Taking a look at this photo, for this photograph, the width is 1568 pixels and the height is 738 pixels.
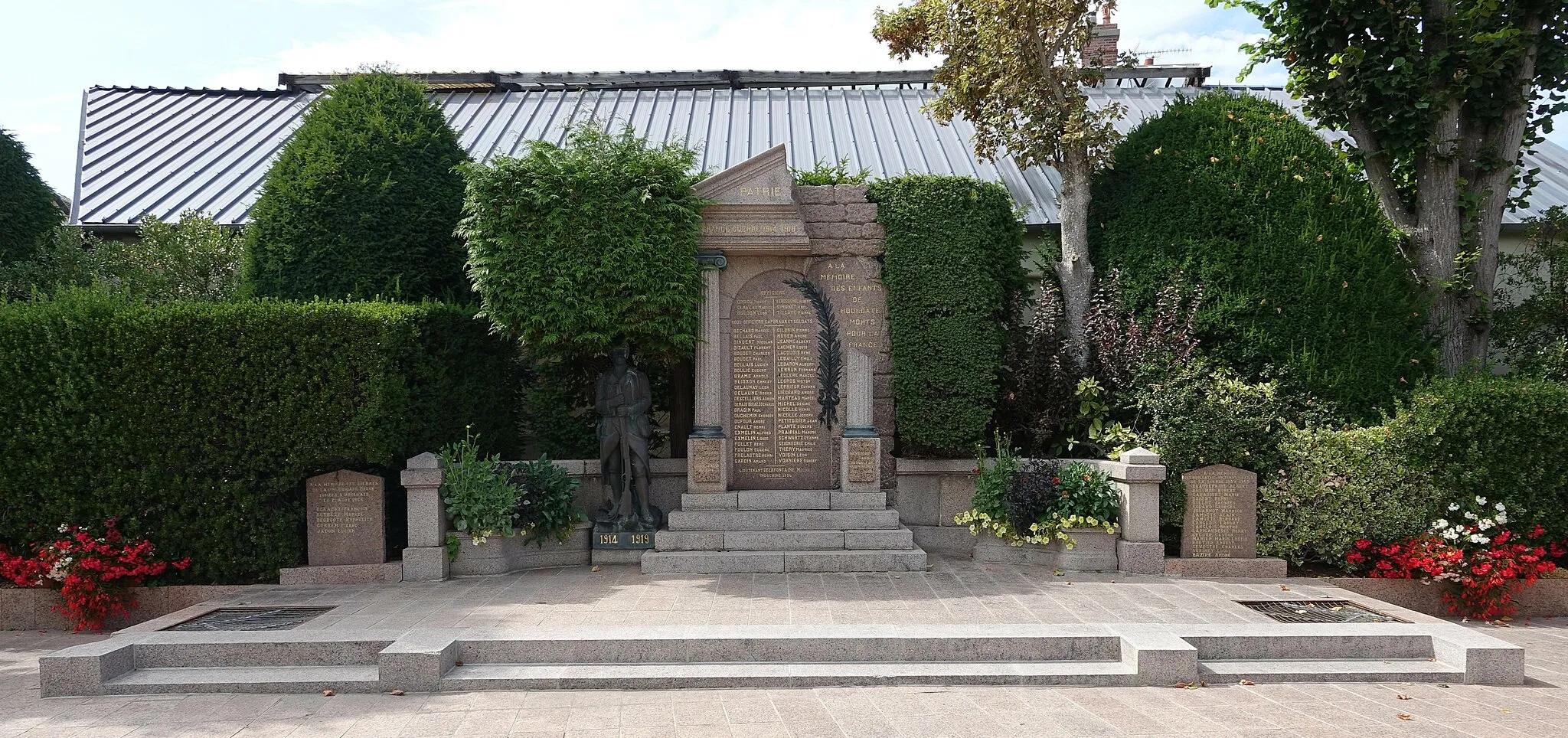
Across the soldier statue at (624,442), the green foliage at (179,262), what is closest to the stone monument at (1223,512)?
the soldier statue at (624,442)

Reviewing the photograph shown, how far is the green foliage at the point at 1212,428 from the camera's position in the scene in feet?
29.1

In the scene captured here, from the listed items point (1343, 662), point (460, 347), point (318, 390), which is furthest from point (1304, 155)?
point (318, 390)

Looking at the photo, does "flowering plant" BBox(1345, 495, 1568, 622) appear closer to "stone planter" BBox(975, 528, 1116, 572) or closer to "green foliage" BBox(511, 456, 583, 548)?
"stone planter" BBox(975, 528, 1116, 572)

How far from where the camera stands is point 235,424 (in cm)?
816

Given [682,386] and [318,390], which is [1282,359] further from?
[318,390]

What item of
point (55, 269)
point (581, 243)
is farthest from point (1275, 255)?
point (55, 269)

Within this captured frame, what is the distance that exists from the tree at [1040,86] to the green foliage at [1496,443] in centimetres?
334

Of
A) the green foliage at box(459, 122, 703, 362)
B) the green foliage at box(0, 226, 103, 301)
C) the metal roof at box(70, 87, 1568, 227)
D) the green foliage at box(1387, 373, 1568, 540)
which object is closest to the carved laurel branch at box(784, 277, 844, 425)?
the green foliage at box(459, 122, 703, 362)

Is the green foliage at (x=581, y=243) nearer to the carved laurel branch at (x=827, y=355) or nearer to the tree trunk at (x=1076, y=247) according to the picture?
the carved laurel branch at (x=827, y=355)

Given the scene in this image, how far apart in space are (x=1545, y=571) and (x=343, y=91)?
44.6ft

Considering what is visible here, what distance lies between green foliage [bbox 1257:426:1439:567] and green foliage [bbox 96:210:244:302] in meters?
11.8

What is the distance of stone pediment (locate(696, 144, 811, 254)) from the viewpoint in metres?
9.34

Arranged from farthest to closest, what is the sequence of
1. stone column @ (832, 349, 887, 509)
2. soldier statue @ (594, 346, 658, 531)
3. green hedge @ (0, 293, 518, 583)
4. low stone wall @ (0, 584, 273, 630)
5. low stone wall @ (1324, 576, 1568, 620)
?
1. stone column @ (832, 349, 887, 509)
2. soldier statue @ (594, 346, 658, 531)
3. low stone wall @ (1324, 576, 1568, 620)
4. low stone wall @ (0, 584, 273, 630)
5. green hedge @ (0, 293, 518, 583)

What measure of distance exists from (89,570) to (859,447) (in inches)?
285
